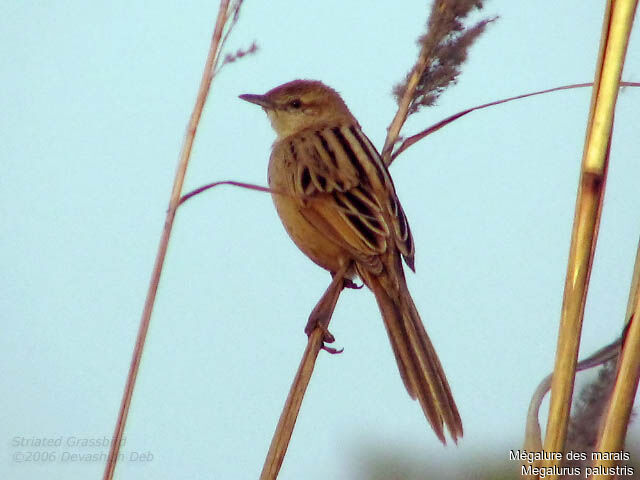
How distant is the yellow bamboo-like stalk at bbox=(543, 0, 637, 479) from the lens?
5.05ft

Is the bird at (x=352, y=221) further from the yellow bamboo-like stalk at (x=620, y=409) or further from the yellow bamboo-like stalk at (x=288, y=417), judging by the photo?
the yellow bamboo-like stalk at (x=620, y=409)

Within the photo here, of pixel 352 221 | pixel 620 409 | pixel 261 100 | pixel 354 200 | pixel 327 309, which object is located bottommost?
pixel 620 409

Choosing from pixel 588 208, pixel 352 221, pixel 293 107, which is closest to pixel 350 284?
pixel 352 221

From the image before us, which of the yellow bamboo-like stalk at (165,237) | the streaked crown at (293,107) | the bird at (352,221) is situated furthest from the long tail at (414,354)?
the streaked crown at (293,107)

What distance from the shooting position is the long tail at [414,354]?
236cm

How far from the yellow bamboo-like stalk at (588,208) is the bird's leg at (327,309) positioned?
3.28ft

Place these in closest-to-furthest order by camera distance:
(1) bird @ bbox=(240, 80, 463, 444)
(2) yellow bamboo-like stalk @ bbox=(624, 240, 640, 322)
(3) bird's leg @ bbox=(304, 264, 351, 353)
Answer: (2) yellow bamboo-like stalk @ bbox=(624, 240, 640, 322)
(3) bird's leg @ bbox=(304, 264, 351, 353)
(1) bird @ bbox=(240, 80, 463, 444)

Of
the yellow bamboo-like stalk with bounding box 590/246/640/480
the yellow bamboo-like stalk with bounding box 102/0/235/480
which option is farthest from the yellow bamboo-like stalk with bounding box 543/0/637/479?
the yellow bamboo-like stalk with bounding box 102/0/235/480

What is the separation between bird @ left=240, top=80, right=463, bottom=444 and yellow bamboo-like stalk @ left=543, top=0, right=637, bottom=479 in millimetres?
1060

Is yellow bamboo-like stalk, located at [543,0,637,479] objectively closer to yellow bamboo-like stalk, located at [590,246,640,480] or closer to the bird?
yellow bamboo-like stalk, located at [590,246,640,480]

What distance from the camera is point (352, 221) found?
3.24 m

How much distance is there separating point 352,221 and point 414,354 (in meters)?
0.70

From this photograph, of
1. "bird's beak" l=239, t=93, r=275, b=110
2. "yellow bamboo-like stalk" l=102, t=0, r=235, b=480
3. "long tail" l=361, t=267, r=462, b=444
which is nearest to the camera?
"yellow bamboo-like stalk" l=102, t=0, r=235, b=480

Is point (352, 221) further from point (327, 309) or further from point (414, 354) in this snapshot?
point (414, 354)
